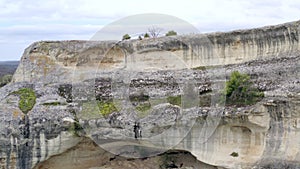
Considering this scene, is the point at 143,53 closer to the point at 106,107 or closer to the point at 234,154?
the point at 106,107

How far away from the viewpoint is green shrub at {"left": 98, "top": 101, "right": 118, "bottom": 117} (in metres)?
16.3

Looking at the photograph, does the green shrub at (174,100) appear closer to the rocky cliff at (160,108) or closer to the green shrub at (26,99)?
the rocky cliff at (160,108)

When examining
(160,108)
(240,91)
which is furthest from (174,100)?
(240,91)

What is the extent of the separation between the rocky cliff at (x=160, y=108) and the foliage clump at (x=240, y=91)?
256mm

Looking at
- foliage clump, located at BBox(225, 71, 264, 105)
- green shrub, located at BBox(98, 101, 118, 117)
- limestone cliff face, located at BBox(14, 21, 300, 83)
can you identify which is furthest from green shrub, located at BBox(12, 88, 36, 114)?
foliage clump, located at BBox(225, 71, 264, 105)

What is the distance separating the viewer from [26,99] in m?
17.0

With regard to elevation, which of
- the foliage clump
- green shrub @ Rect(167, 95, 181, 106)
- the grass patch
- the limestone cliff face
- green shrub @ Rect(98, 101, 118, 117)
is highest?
the limestone cliff face

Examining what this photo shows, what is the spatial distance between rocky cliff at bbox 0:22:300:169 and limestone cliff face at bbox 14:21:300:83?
0.14 ft

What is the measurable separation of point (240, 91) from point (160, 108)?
285 centimetres

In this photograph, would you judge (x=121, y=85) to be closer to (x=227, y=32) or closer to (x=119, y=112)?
(x=119, y=112)

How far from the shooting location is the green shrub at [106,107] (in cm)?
1627

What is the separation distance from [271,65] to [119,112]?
5632 mm

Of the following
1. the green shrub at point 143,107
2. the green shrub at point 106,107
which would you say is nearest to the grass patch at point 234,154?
the green shrub at point 143,107

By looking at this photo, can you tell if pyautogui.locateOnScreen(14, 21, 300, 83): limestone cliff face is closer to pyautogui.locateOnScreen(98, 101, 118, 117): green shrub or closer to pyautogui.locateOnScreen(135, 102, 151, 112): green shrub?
pyautogui.locateOnScreen(98, 101, 118, 117): green shrub
